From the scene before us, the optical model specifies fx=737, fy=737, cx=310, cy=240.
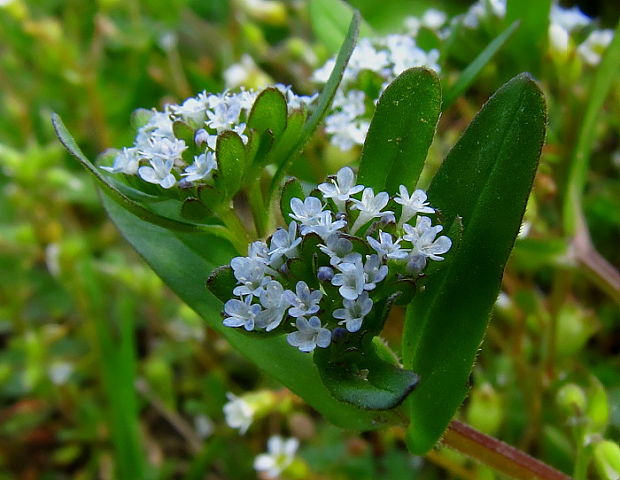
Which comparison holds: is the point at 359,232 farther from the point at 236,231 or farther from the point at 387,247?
the point at 236,231

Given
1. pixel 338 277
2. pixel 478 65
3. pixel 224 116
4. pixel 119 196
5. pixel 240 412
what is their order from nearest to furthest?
pixel 338 277 → pixel 119 196 → pixel 224 116 → pixel 478 65 → pixel 240 412

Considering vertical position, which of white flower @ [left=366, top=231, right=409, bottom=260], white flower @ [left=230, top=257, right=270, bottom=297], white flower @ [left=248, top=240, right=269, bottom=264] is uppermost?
white flower @ [left=366, top=231, right=409, bottom=260]

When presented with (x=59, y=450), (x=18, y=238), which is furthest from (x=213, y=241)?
(x=59, y=450)

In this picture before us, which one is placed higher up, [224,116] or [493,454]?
[224,116]

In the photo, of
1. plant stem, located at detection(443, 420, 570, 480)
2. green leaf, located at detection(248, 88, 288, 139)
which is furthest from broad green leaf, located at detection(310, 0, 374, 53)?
plant stem, located at detection(443, 420, 570, 480)

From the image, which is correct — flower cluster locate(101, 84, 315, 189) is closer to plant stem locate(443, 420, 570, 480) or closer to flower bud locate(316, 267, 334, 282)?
flower bud locate(316, 267, 334, 282)

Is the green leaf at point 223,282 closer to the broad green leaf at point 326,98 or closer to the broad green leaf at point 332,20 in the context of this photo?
the broad green leaf at point 326,98

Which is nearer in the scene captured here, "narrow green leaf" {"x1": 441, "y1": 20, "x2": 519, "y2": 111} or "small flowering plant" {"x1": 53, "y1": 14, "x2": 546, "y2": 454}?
"small flowering plant" {"x1": 53, "y1": 14, "x2": 546, "y2": 454}

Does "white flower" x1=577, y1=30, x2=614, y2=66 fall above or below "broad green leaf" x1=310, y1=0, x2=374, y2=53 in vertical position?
above

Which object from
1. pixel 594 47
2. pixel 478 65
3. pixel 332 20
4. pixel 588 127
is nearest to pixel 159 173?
pixel 478 65
